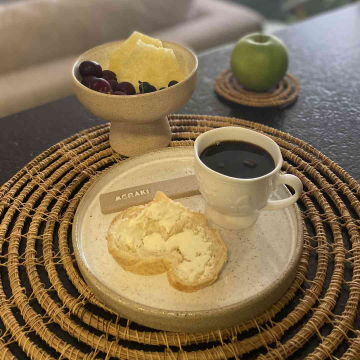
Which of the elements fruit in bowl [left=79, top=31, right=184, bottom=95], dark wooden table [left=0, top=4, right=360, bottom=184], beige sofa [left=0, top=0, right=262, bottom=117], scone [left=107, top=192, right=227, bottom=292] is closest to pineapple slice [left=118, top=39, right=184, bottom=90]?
fruit in bowl [left=79, top=31, right=184, bottom=95]

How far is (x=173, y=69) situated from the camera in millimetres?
843

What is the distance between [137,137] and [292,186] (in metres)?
0.38

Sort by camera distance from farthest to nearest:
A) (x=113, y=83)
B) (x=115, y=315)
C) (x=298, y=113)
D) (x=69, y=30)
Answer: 1. (x=69, y=30)
2. (x=298, y=113)
3. (x=113, y=83)
4. (x=115, y=315)

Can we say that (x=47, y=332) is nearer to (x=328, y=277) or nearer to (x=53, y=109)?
(x=328, y=277)

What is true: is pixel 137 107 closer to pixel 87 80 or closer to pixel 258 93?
pixel 87 80

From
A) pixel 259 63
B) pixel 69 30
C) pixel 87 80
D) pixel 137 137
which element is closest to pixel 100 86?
pixel 87 80

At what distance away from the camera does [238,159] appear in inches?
25.5

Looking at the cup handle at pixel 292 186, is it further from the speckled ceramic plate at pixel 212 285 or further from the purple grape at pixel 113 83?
the purple grape at pixel 113 83

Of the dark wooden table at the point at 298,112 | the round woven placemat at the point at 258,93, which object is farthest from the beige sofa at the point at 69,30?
the round woven placemat at the point at 258,93

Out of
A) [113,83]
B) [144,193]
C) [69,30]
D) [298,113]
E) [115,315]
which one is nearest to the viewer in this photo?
[115,315]

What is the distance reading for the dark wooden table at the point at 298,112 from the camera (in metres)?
0.92

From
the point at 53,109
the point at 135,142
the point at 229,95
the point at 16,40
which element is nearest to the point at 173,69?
the point at 135,142

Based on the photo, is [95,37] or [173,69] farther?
[95,37]

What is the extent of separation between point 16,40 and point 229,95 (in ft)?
3.93
